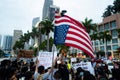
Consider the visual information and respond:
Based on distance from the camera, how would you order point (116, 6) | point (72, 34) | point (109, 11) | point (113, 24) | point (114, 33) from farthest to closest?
point (109, 11)
point (116, 6)
point (114, 33)
point (113, 24)
point (72, 34)

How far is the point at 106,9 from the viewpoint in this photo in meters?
96.3

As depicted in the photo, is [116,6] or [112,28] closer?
[112,28]

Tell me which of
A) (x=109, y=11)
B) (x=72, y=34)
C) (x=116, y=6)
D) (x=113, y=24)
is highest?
(x=116, y=6)

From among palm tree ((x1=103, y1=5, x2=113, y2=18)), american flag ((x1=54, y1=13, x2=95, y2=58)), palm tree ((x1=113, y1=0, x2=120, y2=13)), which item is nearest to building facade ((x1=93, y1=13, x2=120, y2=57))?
palm tree ((x1=113, y1=0, x2=120, y2=13))

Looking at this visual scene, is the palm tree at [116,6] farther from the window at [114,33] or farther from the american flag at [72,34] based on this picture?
the american flag at [72,34]

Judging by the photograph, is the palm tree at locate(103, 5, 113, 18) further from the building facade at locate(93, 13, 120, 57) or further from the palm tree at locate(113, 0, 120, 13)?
the building facade at locate(93, 13, 120, 57)

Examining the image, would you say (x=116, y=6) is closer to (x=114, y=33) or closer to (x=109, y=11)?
(x=109, y=11)

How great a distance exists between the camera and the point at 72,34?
24.6 feet

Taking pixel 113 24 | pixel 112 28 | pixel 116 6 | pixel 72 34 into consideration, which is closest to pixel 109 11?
pixel 116 6

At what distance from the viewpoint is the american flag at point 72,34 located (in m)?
6.91

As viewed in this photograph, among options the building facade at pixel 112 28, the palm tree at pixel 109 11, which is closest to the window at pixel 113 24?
the building facade at pixel 112 28

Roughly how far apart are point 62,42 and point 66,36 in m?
0.50

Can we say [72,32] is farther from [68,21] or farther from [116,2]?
[116,2]

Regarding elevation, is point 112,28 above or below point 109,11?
below
